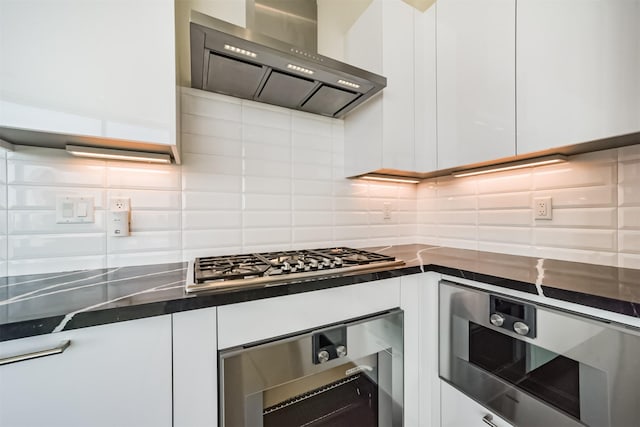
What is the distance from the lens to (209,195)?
1.20 metres

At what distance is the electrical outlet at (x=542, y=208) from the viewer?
3.85ft

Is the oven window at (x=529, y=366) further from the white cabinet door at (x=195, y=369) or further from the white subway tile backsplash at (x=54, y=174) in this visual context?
the white subway tile backsplash at (x=54, y=174)

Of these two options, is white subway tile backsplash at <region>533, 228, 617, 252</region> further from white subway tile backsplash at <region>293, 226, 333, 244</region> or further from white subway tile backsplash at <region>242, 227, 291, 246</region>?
white subway tile backsplash at <region>242, 227, 291, 246</region>

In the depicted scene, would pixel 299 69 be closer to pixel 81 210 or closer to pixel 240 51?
pixel 240 51

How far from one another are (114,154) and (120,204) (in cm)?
22

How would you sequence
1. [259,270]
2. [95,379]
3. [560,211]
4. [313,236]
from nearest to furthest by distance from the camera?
[95,379] → [259,270] → [560,211] → [313,236]

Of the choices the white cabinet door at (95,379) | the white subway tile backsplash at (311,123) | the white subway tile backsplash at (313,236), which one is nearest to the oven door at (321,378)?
the white cabinet door at (95,379)

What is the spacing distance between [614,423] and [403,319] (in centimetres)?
56

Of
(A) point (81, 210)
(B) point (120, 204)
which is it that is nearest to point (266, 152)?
(B) point (120, 204)

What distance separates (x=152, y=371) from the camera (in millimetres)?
636

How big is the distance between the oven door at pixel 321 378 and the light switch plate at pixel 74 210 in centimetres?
79

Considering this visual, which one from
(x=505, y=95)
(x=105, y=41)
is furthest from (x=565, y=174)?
(x=105, y=41)

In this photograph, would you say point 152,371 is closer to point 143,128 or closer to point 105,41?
point 143,128

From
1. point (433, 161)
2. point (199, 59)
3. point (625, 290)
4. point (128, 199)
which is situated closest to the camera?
point (625, 290)
